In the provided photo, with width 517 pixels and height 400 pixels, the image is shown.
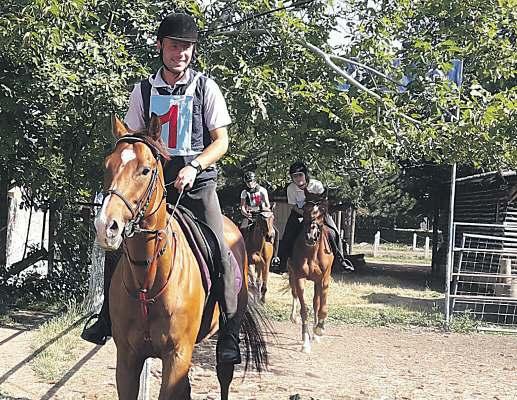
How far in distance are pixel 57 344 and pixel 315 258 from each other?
394 centimetres

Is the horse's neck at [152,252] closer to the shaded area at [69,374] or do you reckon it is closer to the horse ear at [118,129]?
the horse ear at [118,129]

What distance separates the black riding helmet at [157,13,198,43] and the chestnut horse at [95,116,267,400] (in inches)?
26.9

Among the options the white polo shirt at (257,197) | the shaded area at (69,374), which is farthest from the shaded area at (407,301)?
the shaded area at (69,374)

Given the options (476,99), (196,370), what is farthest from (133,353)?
(476,99)

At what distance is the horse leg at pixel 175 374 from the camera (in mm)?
4301

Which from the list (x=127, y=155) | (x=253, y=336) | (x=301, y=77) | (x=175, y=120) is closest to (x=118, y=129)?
(x=127, y=155)

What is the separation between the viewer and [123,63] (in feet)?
30.0

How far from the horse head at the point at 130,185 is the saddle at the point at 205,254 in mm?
702

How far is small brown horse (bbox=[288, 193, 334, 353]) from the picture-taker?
35.6ft

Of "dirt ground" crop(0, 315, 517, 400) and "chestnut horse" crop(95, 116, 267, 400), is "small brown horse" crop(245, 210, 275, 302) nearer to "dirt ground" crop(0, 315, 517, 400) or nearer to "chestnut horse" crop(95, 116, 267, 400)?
"dirt ground" crop(0, 315, 517, 400)

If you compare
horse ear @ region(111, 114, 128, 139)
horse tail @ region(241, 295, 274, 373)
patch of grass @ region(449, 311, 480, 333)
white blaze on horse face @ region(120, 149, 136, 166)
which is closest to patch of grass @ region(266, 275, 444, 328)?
patch of grass @ region(449, 311, 480, 333)

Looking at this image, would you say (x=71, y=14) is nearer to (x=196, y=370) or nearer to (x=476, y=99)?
(x=196, y=370)

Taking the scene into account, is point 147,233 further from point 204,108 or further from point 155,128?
point 204,108

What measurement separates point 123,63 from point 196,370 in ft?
12.7
